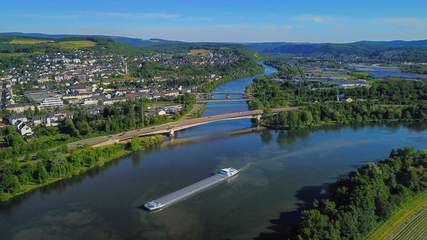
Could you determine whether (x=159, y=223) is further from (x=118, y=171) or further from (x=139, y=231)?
(x=118, y=171)

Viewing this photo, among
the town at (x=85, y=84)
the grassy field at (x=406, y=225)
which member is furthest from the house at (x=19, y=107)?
the grassy field at (x=406, y=225)

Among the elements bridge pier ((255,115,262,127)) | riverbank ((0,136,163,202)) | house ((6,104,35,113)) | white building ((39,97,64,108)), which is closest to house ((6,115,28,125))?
house ((6,104,35,113))

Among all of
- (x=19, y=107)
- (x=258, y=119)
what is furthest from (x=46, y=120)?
(x=258, y=119)

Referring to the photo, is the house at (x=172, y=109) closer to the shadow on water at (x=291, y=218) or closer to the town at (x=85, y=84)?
the town at (x=85, y=84)

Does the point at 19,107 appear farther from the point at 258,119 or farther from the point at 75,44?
the point at 75,44

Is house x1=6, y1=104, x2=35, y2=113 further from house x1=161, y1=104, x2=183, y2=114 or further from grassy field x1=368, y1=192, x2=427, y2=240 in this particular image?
grassy field x1=368, y1=192, x2=427, y2=240

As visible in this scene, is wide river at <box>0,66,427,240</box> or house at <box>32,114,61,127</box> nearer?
wide river at <box>0,66,427,240</box>
